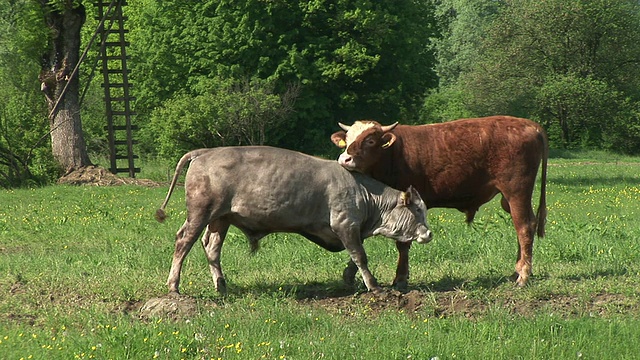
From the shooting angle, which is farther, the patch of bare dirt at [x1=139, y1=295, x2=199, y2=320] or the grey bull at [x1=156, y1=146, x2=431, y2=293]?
the grey bull at [x1=156, y1=146, x2=431, y2=293]

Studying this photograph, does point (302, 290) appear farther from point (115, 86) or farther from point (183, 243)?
point (115, 86)

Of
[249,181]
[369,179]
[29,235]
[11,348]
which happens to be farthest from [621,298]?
[29,235]

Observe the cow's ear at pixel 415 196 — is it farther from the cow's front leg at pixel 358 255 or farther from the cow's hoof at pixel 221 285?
the cow's hoof at pixel 221 285

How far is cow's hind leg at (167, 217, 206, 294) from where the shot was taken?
10289mm

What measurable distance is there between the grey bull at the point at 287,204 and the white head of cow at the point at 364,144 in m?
0.17

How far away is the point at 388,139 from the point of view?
35.5 ft

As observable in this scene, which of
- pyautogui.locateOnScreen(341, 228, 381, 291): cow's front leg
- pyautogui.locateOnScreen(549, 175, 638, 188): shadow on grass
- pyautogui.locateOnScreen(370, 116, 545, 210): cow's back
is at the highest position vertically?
pyautogui.locateOnScreen(370, 116, 545, 210): cow's back

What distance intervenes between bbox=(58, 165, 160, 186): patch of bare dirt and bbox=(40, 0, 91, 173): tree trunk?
39cm

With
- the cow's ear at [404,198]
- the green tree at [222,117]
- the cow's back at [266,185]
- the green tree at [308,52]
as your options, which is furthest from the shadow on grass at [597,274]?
the green tree at [308,52]

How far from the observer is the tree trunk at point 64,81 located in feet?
95.3

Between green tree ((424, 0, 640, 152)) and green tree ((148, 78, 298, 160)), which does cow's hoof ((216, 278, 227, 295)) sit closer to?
green tree ((148, 78, 298, 160))

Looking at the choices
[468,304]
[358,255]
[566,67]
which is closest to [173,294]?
[358,255]

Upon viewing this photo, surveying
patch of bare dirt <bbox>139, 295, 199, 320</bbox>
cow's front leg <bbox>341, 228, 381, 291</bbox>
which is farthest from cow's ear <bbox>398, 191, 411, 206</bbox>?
patch of bare dirt <bbox>139, 295, 199, 320</bbox>

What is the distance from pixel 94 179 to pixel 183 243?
1964 cm
